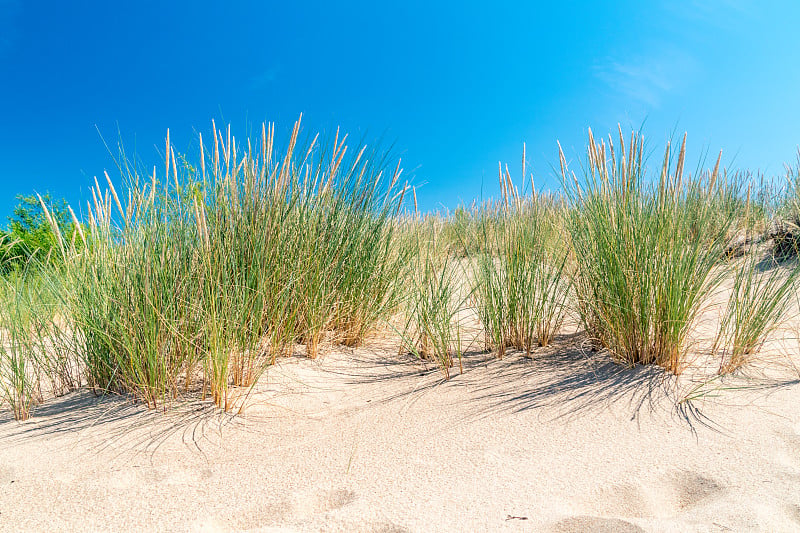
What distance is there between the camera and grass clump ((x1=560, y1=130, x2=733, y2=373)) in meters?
2.21

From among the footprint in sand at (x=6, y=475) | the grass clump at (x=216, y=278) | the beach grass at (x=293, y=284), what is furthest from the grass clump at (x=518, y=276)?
the footprint in sand at (x=6, y=475)

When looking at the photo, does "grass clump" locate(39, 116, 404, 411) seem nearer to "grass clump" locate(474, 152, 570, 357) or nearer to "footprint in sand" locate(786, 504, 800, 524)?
"grass clump" locate(474, 152, 570, 357)

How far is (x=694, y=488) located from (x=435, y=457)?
820 millimetres

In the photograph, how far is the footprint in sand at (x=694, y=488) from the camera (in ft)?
4.96

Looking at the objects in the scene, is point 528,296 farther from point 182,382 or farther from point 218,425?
point 182,382

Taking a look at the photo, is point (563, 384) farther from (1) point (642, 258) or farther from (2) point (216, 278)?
(2) point (216, 278)

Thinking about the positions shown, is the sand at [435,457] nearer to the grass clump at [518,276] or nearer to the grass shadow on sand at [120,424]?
the grass shadow on sand at [120,424]

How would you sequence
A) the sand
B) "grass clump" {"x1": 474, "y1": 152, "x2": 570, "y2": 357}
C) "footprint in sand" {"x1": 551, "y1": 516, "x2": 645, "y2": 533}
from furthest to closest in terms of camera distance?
"grass clump" {"x1": 474, "y1": 152, "x2": 570, "y2": 357}
the sand
"footprint in sand" {"x1": 551, "y1": 516, "x2": 645, "y2": 533}

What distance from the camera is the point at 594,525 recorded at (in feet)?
4.55

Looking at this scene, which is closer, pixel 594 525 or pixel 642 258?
pixel 594 525

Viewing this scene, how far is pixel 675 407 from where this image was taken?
6.66 feet

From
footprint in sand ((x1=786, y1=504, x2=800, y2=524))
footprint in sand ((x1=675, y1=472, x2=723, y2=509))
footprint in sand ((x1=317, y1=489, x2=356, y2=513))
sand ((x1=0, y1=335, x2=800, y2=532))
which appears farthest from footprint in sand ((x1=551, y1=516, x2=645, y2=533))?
footprint in sand ((x1=317, y1=489, x2=356, y2=513))

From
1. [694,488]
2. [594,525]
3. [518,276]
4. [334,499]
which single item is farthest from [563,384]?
[334,499]

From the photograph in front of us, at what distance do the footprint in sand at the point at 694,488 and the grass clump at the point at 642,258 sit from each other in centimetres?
72
